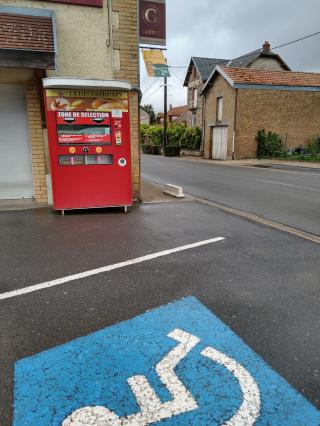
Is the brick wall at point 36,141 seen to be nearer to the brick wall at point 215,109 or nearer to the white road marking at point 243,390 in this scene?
the white road marking at point 243,390

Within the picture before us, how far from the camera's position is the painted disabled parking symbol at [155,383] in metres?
2.07

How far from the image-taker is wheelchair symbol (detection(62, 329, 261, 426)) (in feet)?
6.66

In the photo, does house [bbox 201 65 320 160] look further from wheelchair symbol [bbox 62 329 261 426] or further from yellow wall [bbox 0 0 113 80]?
wheelchair symbol [bbox 62 329 261 426]

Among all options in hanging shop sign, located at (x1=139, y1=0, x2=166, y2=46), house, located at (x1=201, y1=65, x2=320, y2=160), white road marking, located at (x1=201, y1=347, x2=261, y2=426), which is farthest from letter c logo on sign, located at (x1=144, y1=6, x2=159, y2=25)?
house, located at (x1=201, y1=65, x2=320, y2=160)

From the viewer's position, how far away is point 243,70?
27.4m

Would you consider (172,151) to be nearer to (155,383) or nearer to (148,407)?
(155,383)

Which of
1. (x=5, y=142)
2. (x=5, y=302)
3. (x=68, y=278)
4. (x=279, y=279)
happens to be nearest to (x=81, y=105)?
(x=5, y=142)

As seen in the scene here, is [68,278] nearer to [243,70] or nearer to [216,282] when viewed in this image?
[216,282]

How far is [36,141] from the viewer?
25.5ft

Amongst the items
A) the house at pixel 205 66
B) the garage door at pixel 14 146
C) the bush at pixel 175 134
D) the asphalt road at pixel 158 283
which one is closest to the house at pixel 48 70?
the garage door at pixel 14 146

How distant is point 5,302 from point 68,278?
2.43ft

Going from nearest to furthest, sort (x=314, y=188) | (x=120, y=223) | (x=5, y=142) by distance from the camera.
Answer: (x=120, y=223) → (x=5, y=142) → (x=314, y=188)

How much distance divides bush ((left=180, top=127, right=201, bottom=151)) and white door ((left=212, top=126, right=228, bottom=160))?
10.4 ft

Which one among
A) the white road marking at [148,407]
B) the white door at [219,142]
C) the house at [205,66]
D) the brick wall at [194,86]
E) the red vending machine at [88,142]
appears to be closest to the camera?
the white road marking at [148,407]
